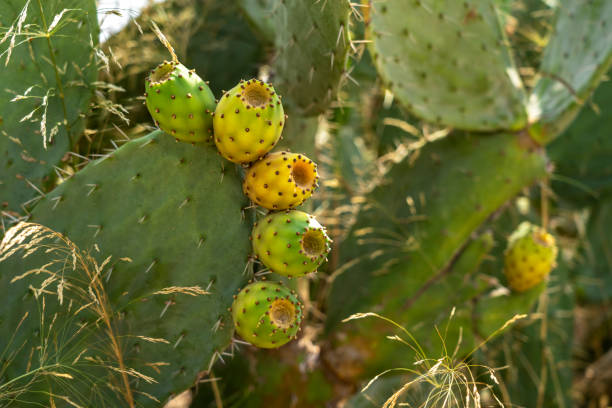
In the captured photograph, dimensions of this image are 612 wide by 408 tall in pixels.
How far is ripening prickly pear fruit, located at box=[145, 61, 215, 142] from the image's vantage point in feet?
3.44

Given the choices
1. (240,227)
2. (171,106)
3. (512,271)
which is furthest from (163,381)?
(512,271)

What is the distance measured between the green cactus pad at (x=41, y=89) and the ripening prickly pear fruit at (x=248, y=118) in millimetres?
500

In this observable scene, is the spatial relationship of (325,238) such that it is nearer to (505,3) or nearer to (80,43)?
(80,43)

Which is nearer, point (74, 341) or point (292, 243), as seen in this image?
point (292, 243)

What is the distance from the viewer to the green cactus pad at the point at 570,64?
1778 millimetres

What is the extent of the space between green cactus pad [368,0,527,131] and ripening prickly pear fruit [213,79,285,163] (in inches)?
29.0

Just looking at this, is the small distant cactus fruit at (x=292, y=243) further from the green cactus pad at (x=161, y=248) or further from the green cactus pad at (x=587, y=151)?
the green cactus pad at (x=587, y=151)

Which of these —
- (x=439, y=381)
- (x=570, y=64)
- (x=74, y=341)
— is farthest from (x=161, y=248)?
(x=570, y=64)

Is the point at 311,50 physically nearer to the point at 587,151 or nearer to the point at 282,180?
the point at 282,180

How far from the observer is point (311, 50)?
56.3 inches

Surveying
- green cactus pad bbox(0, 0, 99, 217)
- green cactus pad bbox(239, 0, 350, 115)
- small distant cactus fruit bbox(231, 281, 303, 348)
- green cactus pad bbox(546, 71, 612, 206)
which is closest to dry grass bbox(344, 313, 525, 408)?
small distant cactus fruit bbox(231, 281, 303, 348)

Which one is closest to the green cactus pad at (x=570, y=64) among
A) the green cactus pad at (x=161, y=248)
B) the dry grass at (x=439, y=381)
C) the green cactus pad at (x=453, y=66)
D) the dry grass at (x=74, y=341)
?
the green cactus pad at (x=453, y=66)

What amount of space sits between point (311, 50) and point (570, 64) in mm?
961

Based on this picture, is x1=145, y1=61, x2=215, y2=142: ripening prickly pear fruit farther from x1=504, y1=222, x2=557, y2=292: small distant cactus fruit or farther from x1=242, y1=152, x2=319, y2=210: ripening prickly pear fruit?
x1=504, y1=222, x2=557, y2=292: small distant cactus fruit
